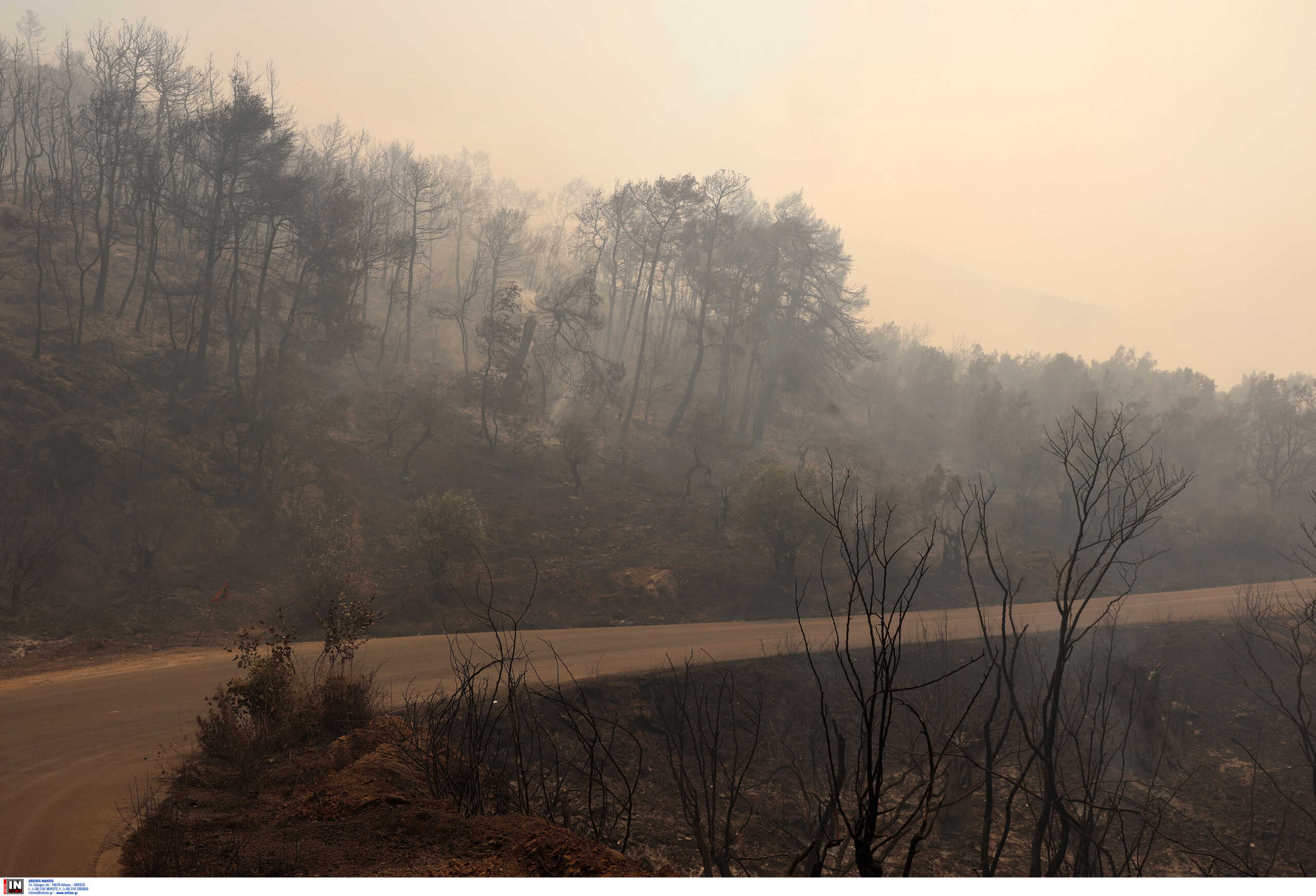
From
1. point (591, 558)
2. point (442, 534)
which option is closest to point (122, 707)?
point (442, 534)

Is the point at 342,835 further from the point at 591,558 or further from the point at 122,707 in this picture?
the point at 591,558

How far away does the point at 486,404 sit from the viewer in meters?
33.8

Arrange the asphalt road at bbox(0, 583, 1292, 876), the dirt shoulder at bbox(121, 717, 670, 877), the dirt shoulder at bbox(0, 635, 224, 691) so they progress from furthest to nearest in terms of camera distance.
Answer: the dirt shoulder at bbox(0, 635, 224, 691)
the asphalt road at bbox(0, 583, 1292, 876)
the dirt shoulder at bbox(121, 717, 670, 877)

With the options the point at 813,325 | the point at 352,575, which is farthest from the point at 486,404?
the point at 813,325

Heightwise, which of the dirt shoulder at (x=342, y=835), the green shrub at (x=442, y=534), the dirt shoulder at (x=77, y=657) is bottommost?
the dirt shoulder at (x=342, y=835)

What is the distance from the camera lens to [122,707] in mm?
12867

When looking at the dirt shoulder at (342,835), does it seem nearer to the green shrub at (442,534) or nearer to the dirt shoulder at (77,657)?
the dirt shoulder at (77,657)

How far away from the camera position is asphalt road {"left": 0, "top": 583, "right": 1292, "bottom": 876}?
27.3ft

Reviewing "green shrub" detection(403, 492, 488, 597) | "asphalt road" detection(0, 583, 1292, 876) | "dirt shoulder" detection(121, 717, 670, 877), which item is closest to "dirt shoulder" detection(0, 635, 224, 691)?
"asphalt road" detection(0, 583, 1292, 876)

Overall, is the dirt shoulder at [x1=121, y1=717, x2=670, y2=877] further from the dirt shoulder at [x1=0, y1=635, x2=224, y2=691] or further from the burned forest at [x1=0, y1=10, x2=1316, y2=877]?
the dirt shoulder at [x1=0, y1=635, x2=224, y2=691]

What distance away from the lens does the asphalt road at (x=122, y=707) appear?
832cm

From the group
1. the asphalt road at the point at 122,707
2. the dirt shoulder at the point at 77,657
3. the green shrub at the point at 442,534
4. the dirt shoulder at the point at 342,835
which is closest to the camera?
the dirt shoulder at the point at 342,835

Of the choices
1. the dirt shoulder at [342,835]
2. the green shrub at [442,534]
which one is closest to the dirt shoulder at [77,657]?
the green shrub at [442,534]

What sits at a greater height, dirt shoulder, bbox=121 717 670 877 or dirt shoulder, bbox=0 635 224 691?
dirt shoulder, bbox=0 635 224 691
